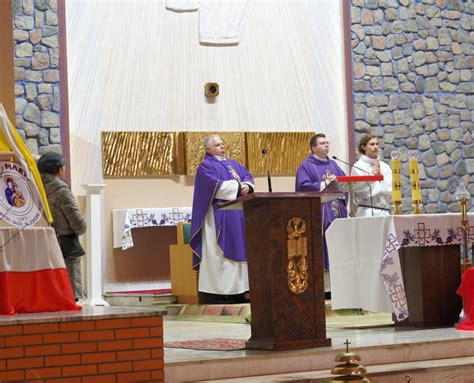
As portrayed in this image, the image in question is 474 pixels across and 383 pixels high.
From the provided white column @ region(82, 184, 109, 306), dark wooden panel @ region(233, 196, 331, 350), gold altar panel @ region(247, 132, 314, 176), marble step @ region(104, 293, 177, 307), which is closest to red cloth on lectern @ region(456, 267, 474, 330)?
Result: dark wooden panel @ region(233, 196, 331, 350)

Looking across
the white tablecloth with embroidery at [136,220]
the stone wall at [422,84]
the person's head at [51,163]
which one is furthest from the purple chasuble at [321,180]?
the person's head at [51,163]

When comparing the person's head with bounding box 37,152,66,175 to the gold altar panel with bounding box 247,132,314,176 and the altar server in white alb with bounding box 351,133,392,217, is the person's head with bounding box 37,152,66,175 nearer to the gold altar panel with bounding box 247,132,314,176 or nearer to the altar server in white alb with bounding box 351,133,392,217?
the altar server in white alb with bounding box 351,133,392,217

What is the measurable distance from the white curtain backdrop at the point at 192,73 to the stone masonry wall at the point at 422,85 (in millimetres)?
331

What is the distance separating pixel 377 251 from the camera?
693 cm

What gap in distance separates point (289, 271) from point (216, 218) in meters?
3.72

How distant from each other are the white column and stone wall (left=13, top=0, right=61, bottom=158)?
728 millimetres

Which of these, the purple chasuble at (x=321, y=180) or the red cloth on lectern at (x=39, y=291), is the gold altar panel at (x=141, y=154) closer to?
the purple chasuble at (x=321, y=180)

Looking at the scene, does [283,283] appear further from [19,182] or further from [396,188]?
[396,188]

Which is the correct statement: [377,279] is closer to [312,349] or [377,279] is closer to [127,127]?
[312,349]

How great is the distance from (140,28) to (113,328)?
731 centimetres

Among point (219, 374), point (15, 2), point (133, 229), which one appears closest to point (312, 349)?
point (219, 374)

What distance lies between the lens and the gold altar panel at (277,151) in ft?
39.7

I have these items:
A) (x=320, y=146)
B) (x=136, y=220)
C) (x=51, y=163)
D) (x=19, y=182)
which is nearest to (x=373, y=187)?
(x=320, y=146)

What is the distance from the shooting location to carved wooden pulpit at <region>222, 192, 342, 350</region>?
5773 millimetres
